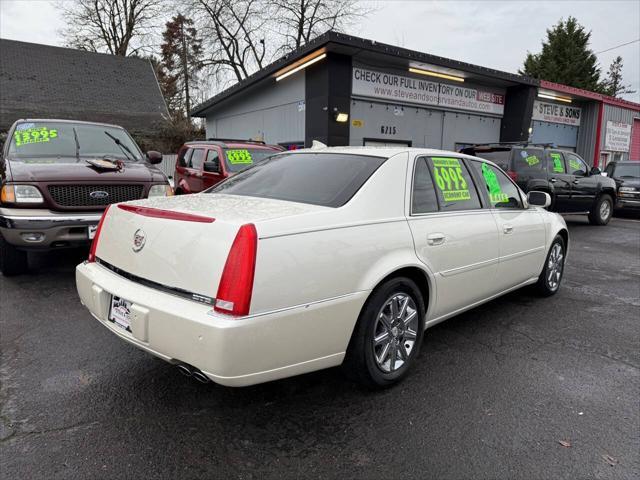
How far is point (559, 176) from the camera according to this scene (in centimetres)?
981

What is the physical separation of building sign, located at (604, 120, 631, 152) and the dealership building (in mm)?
674

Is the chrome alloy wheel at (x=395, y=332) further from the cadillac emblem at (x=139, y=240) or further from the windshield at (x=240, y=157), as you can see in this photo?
the windshield at (x=240, y=157)

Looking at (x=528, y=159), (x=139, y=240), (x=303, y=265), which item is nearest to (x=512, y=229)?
(x=303, y=265)

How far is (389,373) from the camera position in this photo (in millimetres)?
2838

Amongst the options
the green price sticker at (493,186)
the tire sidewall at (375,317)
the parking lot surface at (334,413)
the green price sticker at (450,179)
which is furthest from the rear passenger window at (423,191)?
the parking lot surface at (334,413)

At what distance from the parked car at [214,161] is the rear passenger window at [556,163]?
5.83 meters

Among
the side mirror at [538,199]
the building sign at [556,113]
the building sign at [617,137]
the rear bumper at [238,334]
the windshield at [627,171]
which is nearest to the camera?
the rear bumper at [238,334]

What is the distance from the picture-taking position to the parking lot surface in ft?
7.05

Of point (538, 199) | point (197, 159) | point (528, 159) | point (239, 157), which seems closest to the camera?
point (538, 199)

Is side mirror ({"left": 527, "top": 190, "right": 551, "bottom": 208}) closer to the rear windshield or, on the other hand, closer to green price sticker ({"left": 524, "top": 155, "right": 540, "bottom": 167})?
the rear windshield

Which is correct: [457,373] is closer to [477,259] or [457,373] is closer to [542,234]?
[477,259]

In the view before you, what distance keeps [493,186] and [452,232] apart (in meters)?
1.05

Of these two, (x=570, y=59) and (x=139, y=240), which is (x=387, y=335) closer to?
(x=139, y=240)

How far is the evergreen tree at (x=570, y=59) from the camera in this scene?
3712 centimetres
